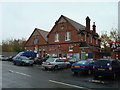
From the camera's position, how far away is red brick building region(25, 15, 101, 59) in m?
28.8

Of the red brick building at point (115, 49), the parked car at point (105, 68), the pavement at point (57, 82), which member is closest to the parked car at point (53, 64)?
the pavement at point (57, 82)

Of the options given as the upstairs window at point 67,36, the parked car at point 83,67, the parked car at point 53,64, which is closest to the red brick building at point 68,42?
the upstairs window at point 67,36

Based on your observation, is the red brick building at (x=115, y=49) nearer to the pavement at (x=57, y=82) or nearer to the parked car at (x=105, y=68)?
the parked car at (x=105, y=68)

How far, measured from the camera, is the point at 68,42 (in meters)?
30.7

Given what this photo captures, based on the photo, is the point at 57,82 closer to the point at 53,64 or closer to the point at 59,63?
the point at 53,64

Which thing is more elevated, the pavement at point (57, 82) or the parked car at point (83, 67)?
the parked car at point (83, 67)

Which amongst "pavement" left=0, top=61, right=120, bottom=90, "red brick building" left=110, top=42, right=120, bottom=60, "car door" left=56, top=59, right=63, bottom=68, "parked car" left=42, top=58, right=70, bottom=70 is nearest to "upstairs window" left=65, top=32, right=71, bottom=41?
"red brick building" left=110, top=42, right=120, bottom=60

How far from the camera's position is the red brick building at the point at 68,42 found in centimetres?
2879

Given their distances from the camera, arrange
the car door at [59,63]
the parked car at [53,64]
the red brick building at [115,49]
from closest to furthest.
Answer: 1. the parked car at [53,64]
2. the car door at [59,63]
3. the red brick building at [115,49]

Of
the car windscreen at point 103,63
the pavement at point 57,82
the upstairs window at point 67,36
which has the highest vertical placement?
the upstairs window at point 67,36

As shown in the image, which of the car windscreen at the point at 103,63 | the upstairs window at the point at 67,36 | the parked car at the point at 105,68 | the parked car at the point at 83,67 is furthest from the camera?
the upstairs window at the point at 67,36

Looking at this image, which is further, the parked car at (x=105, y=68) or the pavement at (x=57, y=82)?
the parked car at (x=105, y=68)

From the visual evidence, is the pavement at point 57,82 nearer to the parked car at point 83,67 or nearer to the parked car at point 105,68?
the parked car at point 105,68

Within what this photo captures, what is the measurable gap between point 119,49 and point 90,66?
36.2 ft
